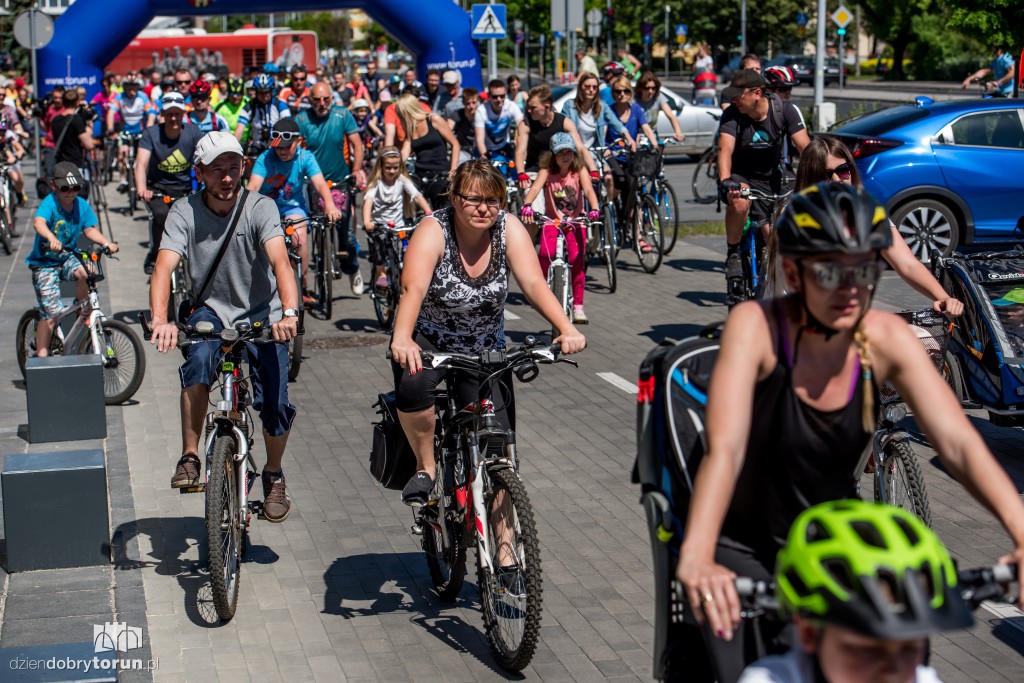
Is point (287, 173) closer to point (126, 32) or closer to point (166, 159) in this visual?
point (166, 159)

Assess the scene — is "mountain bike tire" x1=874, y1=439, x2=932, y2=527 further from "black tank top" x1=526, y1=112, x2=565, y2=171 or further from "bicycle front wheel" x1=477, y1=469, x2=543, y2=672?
"black tank top" x1=526, y1=112, x2=565, y2=171

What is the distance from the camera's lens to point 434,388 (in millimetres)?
5664

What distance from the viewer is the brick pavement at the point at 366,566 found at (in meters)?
5.49

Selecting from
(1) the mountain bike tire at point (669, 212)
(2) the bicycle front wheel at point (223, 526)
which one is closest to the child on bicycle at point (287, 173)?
(1) the mountain bike tire at point (669, 212)

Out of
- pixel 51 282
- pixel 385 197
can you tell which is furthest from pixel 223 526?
Result: pixel 385 197

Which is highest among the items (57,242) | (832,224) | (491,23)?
(491,23)

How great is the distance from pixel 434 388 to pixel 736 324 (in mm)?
2677

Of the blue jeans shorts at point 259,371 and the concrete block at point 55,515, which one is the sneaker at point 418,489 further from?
the concrete block at point 55,515

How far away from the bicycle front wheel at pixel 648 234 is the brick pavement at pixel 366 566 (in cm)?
482

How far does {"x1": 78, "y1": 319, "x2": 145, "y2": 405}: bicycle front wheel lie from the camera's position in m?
9.85

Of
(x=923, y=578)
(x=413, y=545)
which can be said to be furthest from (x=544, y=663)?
(x=923, y=578)

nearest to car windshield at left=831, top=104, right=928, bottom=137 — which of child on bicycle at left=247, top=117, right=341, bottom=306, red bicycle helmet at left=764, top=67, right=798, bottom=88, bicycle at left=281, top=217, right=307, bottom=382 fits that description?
red bicycle helmet at left=764, top=67, right=798, bottom=88

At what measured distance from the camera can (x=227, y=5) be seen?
1163 inches

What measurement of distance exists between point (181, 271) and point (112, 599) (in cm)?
731
